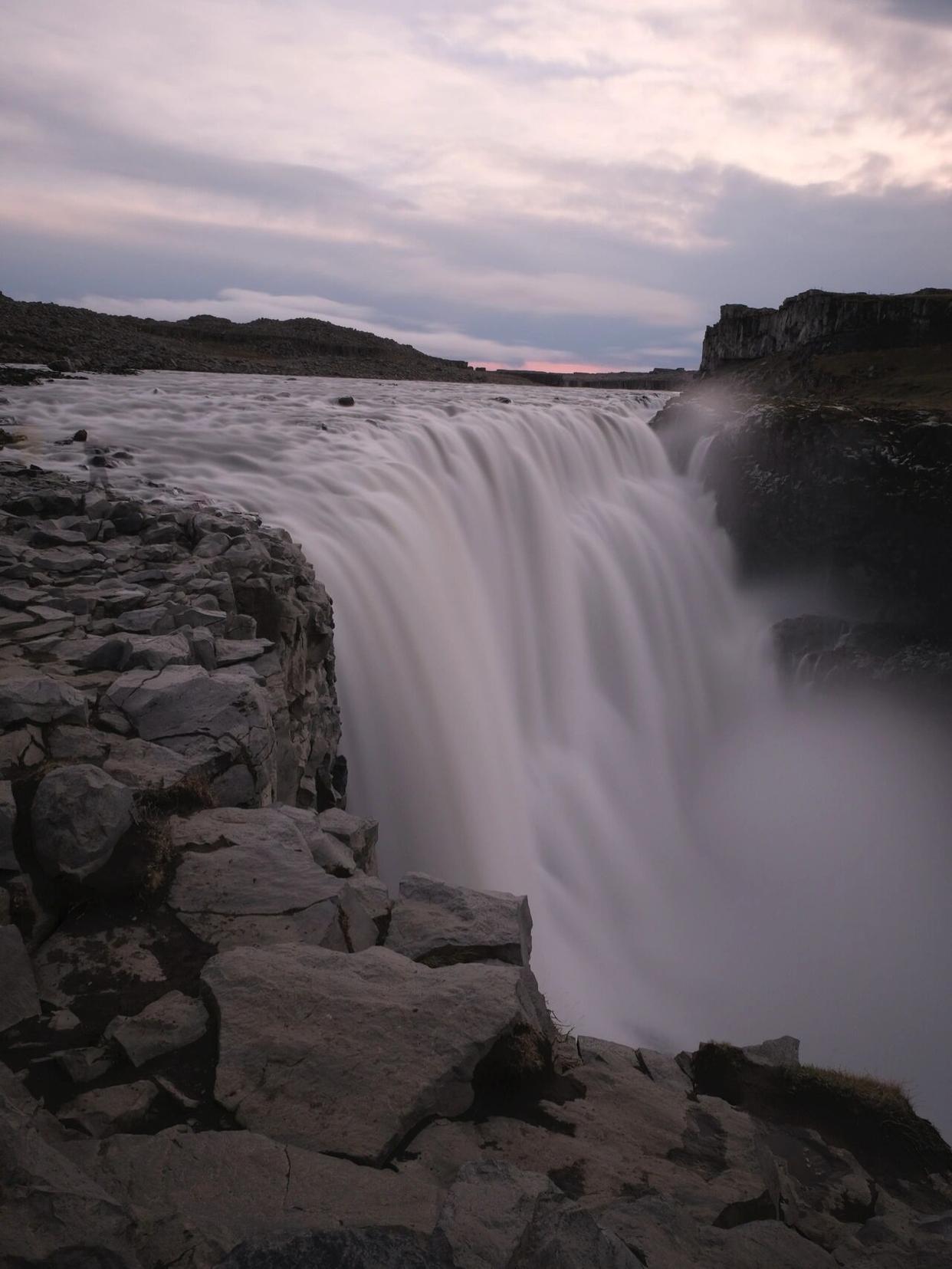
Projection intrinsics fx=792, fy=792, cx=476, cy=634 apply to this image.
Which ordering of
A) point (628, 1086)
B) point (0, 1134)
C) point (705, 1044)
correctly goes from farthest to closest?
point (705, 1044) < point (628, 1086) < point (0, 1134)

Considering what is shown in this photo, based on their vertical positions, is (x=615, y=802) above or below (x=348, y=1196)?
below

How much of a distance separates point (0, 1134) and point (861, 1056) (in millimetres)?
12363

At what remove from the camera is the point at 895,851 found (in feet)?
55.6

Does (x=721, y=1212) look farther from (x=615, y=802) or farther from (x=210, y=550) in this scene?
(x=615, y=802)

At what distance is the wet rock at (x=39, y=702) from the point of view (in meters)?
5.39

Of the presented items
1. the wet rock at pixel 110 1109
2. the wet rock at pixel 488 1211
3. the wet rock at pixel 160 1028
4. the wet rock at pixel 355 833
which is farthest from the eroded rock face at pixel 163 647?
the wet rock at pixel 488 1211

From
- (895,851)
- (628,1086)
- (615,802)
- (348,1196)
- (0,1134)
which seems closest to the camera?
(0,1134)

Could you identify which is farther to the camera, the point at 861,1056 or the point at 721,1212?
the point at 861,1056

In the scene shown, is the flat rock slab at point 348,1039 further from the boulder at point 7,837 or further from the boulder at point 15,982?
the boulder at point 7,837

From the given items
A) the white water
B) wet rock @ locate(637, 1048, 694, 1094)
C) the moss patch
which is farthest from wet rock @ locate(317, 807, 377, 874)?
the white water

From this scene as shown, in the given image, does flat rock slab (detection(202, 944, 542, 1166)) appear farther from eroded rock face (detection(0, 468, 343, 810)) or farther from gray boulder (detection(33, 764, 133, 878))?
eroded rock face (detection(0, 468, 343, 810))

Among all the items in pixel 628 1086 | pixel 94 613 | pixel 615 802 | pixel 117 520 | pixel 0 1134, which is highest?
pixel 117 520

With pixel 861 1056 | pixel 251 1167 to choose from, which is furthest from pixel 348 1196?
pixel 861 1056

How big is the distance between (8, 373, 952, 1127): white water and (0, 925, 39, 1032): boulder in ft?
20.3
